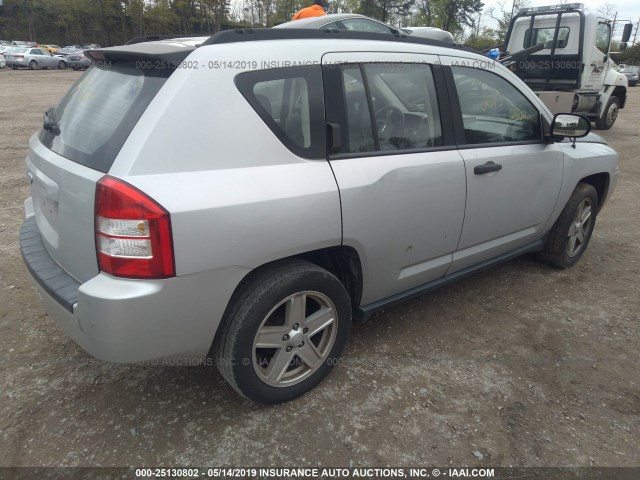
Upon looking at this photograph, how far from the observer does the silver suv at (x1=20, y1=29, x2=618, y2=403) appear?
186cm

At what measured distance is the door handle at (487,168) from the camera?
2877mm

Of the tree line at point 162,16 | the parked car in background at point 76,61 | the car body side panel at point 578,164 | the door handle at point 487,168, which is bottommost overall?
the car body side panel at point 578,164

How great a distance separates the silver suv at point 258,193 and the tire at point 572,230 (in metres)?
1.05

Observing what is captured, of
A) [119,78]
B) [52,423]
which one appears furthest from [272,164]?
[52,423]

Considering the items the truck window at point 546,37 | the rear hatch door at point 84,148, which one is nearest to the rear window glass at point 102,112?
the rear hatch door at point 84,148

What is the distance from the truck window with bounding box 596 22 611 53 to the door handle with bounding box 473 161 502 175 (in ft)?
32.1

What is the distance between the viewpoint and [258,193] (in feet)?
6.61

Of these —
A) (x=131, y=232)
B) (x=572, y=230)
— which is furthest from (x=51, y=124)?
(x=572, y=230)

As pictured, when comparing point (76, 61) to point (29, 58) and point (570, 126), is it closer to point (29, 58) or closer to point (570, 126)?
point (29, 58)

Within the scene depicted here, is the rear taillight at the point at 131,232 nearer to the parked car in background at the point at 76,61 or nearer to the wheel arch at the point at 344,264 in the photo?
the wheel arch at the point at 344,264

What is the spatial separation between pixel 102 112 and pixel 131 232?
0.70 m

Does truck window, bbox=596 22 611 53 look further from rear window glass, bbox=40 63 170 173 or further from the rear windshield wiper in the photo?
the rear windshield wiper

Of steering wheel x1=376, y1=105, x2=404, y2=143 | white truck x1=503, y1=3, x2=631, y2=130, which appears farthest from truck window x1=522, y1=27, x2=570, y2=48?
steering wheel x1=376, y1=105, x2=404, y2=143

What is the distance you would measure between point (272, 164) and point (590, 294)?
2929 mm
